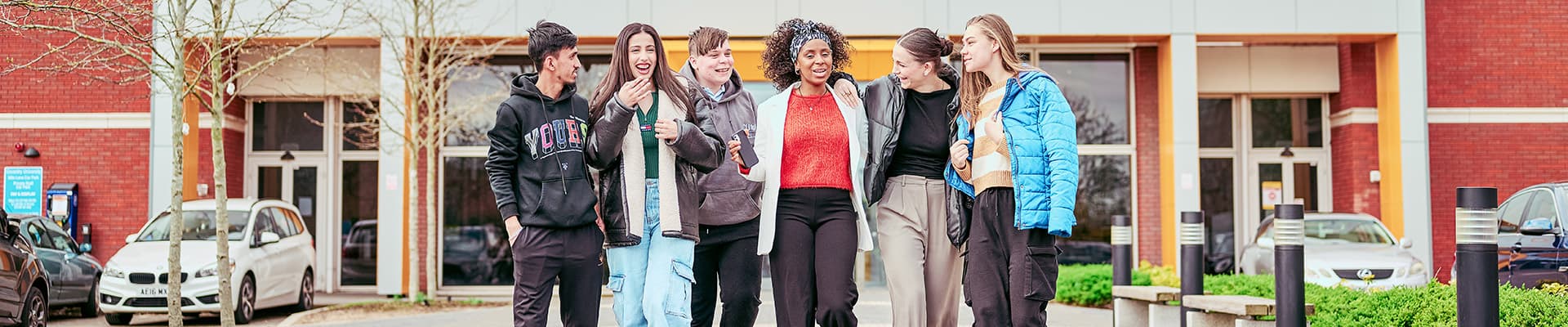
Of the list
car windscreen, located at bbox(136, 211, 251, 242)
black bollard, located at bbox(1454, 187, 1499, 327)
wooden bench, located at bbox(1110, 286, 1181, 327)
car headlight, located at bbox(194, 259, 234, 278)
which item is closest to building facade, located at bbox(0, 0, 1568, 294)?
car windscreen, located at bbox(136, 211, 251, 242)

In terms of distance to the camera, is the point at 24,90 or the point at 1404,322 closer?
the point at 1404,322

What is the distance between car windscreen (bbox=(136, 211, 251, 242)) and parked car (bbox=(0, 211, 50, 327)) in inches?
84.3

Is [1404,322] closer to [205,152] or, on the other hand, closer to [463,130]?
[463,130]

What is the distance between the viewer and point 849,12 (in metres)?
17.6

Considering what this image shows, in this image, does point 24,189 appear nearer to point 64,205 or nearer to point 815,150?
point 64,205

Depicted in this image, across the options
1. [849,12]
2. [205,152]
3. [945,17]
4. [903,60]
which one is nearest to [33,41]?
[205,152]

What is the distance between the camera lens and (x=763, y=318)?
12.7 m

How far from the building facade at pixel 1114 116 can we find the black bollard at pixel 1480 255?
11.4m

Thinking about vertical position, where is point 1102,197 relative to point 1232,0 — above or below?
→ below

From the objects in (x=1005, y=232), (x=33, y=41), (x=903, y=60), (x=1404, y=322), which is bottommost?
(x=1404, y=322)

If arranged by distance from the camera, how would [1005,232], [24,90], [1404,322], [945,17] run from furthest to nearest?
[24,90], [945,17], [1404,322], [1005,232]

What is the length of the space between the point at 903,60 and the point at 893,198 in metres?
0.58

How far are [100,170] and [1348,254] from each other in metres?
15.8

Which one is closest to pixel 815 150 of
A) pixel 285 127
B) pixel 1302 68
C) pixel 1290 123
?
pixel 1302 68
